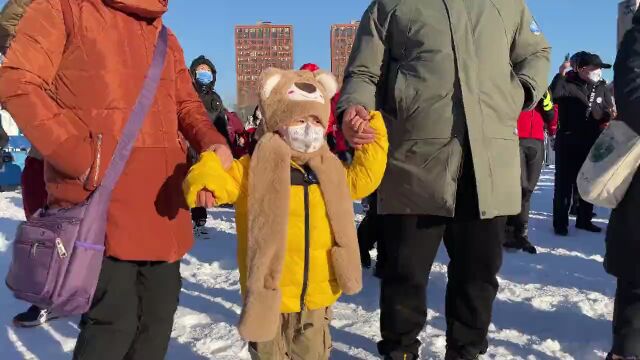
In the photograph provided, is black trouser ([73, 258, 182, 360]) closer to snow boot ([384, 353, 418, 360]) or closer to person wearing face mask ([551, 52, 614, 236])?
snow boot ([384, 353, 418, 360])

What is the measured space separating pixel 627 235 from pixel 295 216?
4.70 ft

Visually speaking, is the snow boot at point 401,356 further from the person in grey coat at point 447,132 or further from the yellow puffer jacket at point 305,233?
the yellow puffer jacket at point 305,233

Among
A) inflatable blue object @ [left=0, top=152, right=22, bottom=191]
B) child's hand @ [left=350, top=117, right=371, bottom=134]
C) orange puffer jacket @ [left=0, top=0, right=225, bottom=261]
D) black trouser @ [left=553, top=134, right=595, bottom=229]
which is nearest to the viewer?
orange puffer jacket @ [left=0, top=0, right=225, bottom=261]

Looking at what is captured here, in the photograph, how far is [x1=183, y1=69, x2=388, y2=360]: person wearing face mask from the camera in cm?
196

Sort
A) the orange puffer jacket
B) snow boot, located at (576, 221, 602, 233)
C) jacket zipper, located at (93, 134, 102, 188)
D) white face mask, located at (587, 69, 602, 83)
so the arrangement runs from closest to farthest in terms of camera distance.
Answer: the orange puffer jacket < jacket zipper, located at (93, 134, 102, 188) < white face mask, located at (587, 69, 602, 83) < snow boot, located at (576, 221, 602, 233)

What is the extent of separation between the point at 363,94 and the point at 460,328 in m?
1.19

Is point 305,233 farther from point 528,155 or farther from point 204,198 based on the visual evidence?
point 528,155

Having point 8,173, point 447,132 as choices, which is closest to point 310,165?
point 447,132

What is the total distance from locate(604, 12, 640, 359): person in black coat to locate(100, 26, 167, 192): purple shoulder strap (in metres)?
1.88

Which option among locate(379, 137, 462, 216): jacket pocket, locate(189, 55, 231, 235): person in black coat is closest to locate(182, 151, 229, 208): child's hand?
locate(379, 137, 462, 216): jacket pocket

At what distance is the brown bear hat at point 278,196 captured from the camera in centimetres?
195

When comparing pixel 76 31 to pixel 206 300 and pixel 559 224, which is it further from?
pixel 559 224

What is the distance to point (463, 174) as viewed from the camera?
2.24 m

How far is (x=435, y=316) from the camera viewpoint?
3400 mm
